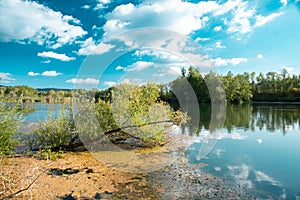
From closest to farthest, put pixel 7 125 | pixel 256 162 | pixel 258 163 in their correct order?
pixel 7 125 < pixel 258 163 < pixel 256 162

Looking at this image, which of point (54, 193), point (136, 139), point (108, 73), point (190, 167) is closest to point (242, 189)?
point (190, 167)

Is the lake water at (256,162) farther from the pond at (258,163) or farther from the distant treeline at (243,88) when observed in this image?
the distant treeline at (243,88)

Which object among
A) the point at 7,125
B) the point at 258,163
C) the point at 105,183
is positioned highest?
the point at 7,125

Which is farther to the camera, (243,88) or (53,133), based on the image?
(243,88)

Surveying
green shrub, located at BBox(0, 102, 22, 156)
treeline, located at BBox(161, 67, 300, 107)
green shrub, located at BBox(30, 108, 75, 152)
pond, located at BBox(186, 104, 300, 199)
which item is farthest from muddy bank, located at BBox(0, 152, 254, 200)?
treeline, located at BBox(161, 67, 300, 107)

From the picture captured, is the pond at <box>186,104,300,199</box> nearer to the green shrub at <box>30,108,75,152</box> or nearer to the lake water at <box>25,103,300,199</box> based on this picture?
the lake water at <box>25,103,300,199</box>

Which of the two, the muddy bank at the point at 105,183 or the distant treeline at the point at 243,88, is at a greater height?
the distant treeline at the point at 243,88

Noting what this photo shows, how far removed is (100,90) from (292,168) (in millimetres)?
8909

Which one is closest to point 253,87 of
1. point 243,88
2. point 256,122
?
point 243,88

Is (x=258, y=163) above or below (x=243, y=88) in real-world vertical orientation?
below

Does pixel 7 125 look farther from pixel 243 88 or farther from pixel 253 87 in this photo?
pixel 253 87

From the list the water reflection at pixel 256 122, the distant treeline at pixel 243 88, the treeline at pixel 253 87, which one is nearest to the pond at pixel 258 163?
the water reflection at pixel 256 122

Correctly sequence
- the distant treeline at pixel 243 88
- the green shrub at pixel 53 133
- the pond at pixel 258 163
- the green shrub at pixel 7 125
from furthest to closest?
the distant treeline at pixel 243 88, the green shrub at pixel 53 133, the green shrub at pixel 7 125, the pond at pixel 258 163

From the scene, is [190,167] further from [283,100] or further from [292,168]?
[283,100]
